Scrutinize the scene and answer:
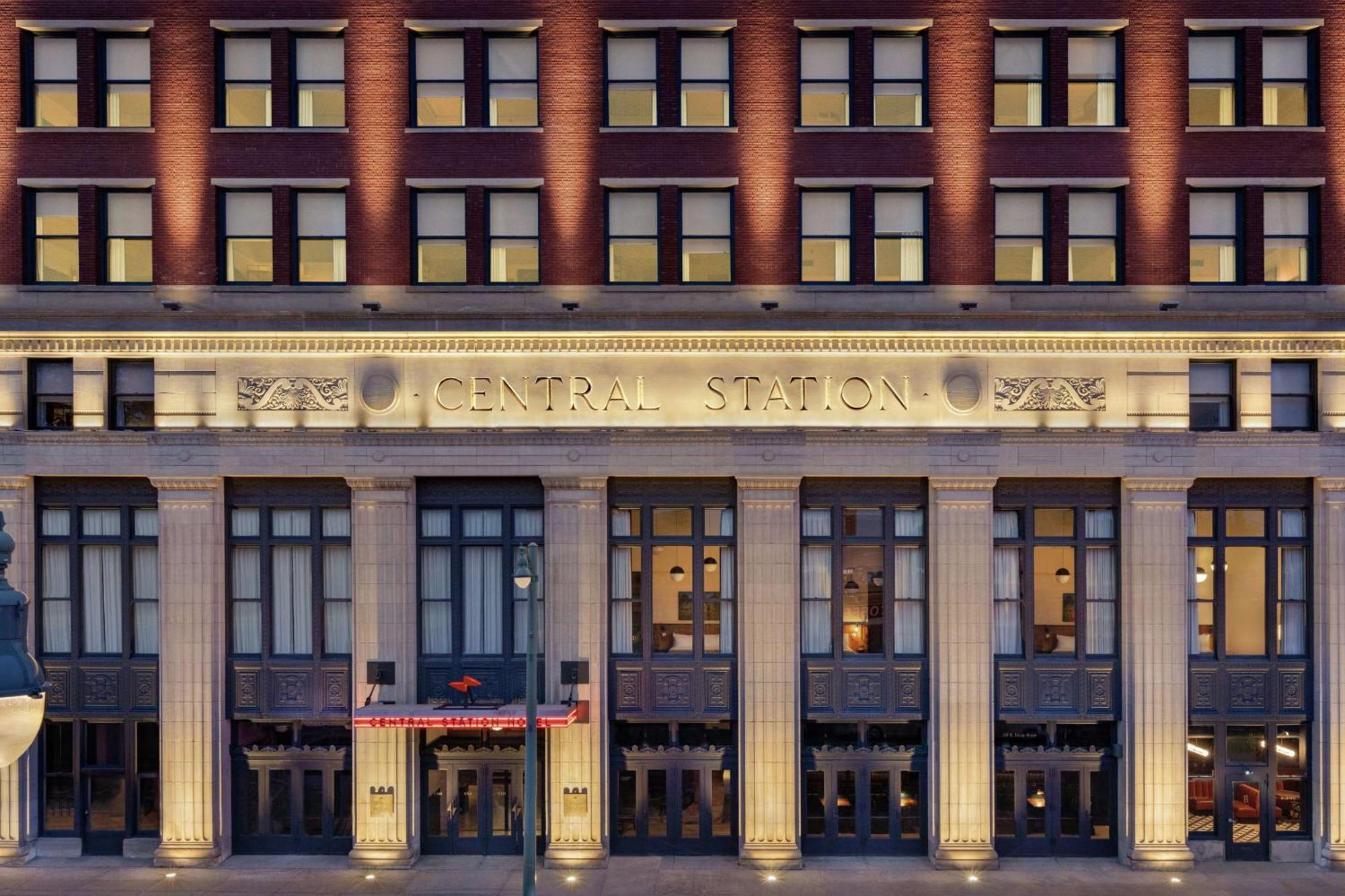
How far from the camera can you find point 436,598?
1991cm

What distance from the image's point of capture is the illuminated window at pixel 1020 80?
19.5m

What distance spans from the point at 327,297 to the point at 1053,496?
14865 millimetres

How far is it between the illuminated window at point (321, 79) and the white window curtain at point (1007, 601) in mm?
15455

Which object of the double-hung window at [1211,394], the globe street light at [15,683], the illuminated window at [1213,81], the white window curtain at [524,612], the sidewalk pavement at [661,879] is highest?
the illuminated window at [1213,81]

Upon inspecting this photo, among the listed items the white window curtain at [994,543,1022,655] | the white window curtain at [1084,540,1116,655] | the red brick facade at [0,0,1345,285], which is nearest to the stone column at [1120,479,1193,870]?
the white window curtain at [1084,540,1116,655]

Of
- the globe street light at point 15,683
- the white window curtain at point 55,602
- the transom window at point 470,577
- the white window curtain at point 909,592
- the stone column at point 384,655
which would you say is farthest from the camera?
the white window curtain at point 55,602

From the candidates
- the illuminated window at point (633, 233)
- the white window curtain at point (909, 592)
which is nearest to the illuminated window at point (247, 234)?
the illuminated window at point (633, 233)

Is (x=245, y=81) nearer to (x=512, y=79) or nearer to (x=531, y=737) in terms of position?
(x=512, y=79)

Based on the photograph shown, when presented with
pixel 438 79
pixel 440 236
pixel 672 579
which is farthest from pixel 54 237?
pixel 672 579

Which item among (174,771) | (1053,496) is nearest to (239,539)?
(174,771)

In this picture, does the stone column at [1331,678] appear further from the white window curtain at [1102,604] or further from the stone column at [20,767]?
the stone column at [20,767]

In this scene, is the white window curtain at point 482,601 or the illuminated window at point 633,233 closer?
the illuminated window at point 633,233

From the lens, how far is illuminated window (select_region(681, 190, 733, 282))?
19656 mm

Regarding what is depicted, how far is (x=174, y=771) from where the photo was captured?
19.3 m
